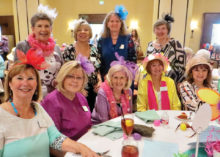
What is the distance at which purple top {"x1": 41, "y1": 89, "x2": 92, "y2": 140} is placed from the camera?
1520 mm

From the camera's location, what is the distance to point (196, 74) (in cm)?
231

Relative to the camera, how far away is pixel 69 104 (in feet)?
5.17

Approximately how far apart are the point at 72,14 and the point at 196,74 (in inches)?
242

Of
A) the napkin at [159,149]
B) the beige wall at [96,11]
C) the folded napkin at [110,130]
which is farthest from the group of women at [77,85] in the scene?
the beige wall at [96,11]

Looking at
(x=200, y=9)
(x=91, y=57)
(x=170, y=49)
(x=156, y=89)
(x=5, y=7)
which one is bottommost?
(x=156, y=89)

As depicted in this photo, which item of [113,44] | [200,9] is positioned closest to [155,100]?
[113,44]

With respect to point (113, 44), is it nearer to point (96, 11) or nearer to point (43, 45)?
point (43, 45)

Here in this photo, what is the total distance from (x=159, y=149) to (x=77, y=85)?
0.80m

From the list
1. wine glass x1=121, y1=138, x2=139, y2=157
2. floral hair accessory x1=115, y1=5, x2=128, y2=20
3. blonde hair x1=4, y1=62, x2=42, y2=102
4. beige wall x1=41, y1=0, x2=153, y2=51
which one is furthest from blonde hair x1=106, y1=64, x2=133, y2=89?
beige wall x1=41, y1=0, x2=153, y2=51

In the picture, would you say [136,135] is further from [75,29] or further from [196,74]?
[75,29]

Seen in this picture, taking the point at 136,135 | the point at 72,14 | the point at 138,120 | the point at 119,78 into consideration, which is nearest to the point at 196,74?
the point at 119,78

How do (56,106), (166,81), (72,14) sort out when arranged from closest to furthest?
(56,106) → (166,81) → (72,14)

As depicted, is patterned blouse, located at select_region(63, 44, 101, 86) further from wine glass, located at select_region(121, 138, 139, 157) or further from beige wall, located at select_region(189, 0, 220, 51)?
beige wall, located at select_region(189, 0, 220, 51)

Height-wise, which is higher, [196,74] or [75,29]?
[75,29]
